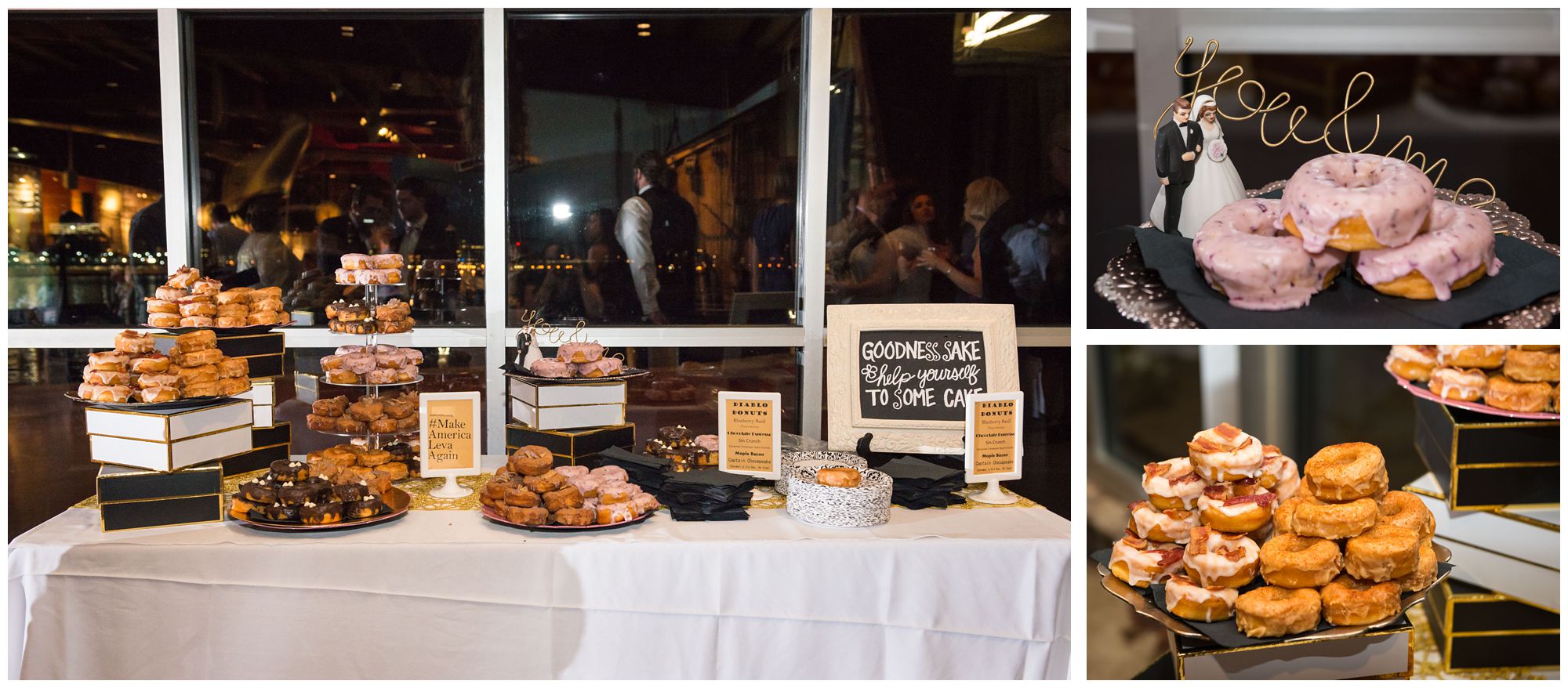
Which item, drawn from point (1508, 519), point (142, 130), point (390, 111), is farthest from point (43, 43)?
point (1508, 519)

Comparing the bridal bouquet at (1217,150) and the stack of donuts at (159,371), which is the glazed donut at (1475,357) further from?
the stack of donuts at (159,371)

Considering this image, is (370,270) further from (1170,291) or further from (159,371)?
(1170,291)

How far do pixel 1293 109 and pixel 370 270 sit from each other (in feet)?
6.72

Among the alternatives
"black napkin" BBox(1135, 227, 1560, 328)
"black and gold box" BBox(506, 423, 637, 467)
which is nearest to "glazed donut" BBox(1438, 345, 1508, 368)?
"black napkin" BBox(1135, 227, 1560, 328)

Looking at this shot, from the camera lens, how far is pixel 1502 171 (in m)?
1.45

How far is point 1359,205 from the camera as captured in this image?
4.30 ft

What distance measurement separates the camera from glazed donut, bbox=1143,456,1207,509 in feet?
5.22

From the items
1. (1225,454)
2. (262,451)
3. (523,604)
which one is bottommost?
(523,604)

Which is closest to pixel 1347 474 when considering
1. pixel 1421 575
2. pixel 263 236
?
pixel 1421 575

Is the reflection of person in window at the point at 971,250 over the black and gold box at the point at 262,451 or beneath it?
over

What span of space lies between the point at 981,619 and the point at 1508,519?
0.87 meters

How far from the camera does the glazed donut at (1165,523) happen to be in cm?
160

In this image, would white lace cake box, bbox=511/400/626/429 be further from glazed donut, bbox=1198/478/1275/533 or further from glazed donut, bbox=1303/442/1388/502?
glazed donut, bbox=1303/442/1388/502

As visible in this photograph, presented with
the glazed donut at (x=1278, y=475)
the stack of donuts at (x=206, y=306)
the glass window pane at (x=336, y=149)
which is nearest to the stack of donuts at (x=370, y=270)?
the stack of donuts at (x=206, y=306)
